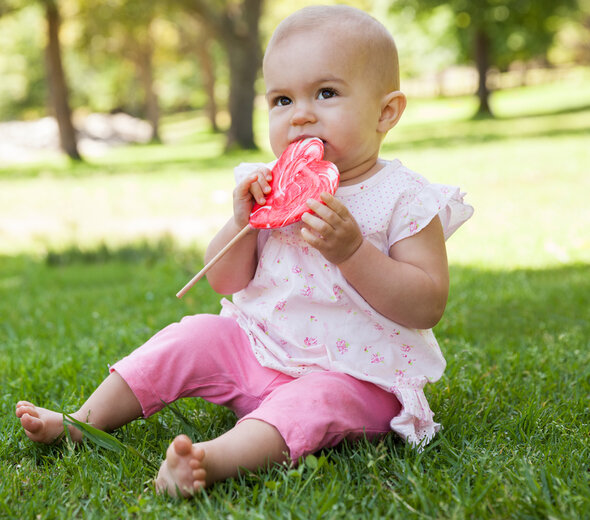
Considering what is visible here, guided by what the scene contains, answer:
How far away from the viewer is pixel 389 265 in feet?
6.43

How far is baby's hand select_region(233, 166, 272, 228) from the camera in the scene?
2.09m

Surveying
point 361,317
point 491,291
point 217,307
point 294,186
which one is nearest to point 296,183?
point 294,186

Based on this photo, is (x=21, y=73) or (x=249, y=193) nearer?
(x=249, y=193)

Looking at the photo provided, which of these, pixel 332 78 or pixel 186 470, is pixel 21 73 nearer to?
pixel 332 78

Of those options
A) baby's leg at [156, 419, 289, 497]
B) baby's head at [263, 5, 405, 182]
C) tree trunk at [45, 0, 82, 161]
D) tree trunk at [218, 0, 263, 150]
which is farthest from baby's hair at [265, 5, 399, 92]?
tree trunk at [45, 0, 82, 161]

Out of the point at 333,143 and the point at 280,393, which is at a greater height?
the point at 333,143

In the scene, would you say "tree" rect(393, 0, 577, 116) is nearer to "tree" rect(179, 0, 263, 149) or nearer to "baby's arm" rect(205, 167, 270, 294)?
"tree" rect(179, 0, 263, 149)

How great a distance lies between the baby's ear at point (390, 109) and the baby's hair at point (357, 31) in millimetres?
26

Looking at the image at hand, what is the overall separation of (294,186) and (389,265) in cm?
35

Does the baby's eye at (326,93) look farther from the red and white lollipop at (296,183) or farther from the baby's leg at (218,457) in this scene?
the baby's leg at (218,457)

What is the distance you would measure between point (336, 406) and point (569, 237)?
4384 millimetres

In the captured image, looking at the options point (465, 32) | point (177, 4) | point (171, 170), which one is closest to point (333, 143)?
point (171, 170)

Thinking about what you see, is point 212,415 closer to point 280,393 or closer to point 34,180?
point 280,393

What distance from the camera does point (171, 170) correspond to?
14.0 meters
